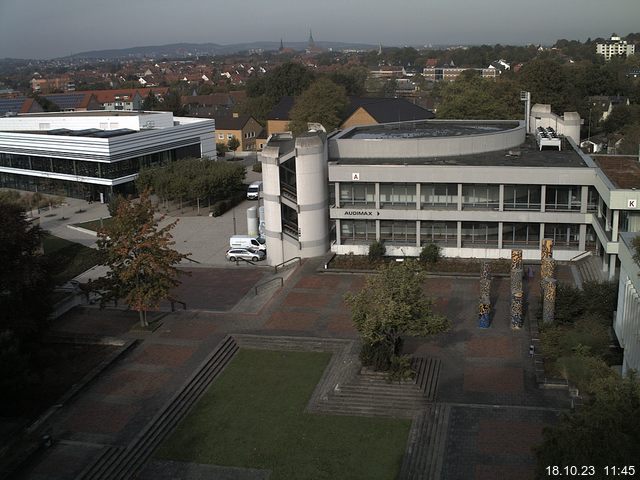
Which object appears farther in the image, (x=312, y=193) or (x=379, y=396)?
(x=312, y=193)

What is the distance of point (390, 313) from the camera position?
77.1 feet

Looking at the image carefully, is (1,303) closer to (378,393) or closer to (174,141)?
(378,393)

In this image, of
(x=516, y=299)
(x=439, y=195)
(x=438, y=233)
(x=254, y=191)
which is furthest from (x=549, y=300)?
(x=254, y=191)

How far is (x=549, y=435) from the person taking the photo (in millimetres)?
14500

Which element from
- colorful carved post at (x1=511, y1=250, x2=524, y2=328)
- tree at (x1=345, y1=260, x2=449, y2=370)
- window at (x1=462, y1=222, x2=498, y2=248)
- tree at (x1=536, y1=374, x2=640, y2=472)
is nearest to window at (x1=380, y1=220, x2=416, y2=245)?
window at (x1=462, y1=222, x2=498, y2=248)

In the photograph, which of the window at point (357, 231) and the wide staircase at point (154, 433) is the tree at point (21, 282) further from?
the window at point (357, 231)

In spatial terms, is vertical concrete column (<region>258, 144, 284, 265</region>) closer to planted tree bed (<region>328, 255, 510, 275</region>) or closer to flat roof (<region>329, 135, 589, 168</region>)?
planted tree bed (<region>328, 255, 510, 275</region>)

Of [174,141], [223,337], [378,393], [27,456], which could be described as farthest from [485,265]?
[174,141]

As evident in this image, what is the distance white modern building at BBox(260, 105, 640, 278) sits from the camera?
37.6 meters

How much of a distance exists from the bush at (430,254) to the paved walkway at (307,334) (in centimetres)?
248

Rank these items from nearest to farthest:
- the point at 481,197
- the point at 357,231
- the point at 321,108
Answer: the point at 481,197 → the point at 357,231 → the point at 321,108

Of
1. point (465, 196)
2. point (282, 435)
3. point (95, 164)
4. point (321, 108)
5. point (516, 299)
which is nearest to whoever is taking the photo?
point (282, 435)

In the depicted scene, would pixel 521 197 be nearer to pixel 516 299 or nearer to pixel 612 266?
pixel 612 266

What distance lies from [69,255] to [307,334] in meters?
22.5
